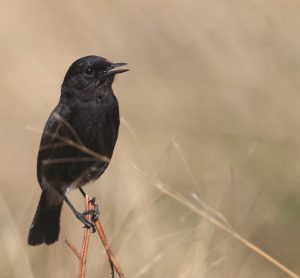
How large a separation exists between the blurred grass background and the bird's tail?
2.3 inches

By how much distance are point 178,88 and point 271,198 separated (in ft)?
5.74

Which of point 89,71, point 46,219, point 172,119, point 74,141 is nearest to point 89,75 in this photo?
point 89,71

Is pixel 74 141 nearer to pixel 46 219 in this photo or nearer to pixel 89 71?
pixel 46 219

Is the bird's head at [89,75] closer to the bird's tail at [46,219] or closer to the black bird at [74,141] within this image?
the black bird at [74,141]

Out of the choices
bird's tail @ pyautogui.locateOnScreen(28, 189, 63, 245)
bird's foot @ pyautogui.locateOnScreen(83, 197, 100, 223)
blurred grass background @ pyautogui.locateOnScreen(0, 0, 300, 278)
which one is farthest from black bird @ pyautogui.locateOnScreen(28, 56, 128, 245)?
bird's foot @ pyautogui.locateOnScreen(83, 197, 100, 223)

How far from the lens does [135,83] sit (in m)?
9.03

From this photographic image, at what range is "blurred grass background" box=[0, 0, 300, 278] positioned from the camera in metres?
6.71

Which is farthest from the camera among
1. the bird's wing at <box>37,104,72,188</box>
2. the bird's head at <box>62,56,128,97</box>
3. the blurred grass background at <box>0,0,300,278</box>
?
the blurred grass background at <box>0,0,300,278</box>

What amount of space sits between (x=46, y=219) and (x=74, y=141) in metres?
0.59

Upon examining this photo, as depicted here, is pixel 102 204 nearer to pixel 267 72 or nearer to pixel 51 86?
pixel 267 72

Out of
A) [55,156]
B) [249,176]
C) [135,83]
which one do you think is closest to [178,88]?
[135,83]

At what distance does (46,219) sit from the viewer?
20.9 ft

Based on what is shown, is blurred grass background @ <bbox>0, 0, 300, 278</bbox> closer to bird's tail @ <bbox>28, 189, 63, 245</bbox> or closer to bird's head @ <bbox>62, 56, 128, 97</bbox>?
bird's tail @ <bbox>28, 189, 63, 245</bbox>

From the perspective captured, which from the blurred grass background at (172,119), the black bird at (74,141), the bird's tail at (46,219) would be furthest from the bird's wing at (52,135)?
the blurred grass background at (172,119)
